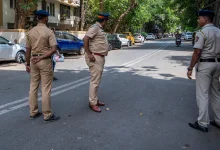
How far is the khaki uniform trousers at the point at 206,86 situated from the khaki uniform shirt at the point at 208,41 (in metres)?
0.15

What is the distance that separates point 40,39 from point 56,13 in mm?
A: 32903

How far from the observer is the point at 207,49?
4559 mm

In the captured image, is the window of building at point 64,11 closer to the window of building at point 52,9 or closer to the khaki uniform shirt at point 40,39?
the window of building at point 52,9

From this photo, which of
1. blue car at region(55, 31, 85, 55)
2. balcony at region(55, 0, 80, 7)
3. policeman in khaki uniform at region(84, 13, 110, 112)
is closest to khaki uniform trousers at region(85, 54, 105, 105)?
policeman in khaki uniform at region(84, 13, 110, 112)

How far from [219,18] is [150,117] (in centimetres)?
746

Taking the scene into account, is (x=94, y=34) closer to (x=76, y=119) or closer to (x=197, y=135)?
(x=76, y=119)

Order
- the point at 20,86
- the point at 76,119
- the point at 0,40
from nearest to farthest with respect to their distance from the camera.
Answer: the point at 76,119 → the point at 20,86 → the point at 0,40

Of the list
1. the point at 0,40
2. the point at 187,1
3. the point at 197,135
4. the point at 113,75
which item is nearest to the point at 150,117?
the point at 197,135

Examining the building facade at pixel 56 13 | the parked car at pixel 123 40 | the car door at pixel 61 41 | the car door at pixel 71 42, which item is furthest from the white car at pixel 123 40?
the car door at pixel 61 41

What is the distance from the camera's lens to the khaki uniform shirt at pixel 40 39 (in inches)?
188

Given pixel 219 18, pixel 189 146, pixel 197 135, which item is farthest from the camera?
pixel 219 18

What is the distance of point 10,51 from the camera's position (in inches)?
547

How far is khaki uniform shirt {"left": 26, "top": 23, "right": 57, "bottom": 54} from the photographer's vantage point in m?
4.77

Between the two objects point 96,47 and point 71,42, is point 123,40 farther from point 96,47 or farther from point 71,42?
point 96,47
